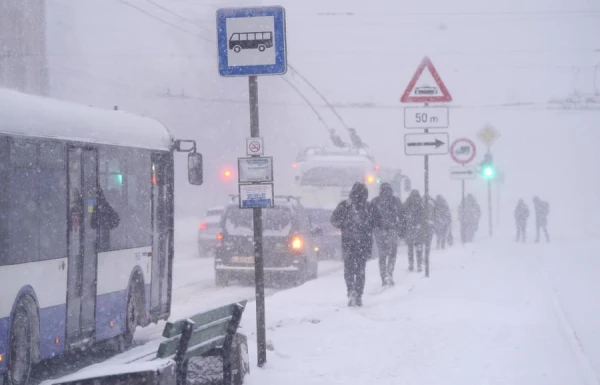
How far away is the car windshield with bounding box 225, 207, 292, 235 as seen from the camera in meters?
19.8

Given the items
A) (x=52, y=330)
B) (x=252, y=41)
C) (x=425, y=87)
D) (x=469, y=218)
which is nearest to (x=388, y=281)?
(x=425, y=87)

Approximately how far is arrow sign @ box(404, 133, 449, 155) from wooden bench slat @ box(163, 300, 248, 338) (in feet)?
31.2

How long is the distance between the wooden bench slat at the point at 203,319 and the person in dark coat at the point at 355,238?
22.7 ft

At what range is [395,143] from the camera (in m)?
118

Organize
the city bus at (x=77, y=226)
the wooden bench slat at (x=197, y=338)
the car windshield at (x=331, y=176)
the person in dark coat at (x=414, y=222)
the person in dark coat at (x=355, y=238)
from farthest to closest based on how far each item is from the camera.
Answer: the car windshield at (x=331, y=176), the person in dark coat at (x=414, y=222), the person in dark coat at (x=355, y=238), the city bus at (x=77, y=226), the wooden bench slat at (x=197, y=338)

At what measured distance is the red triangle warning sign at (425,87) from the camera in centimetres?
1579

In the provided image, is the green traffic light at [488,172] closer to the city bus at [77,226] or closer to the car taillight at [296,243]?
the car taillight at [296,243]

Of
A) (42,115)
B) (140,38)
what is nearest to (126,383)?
(42,115)

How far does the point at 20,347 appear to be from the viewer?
29.6 ft

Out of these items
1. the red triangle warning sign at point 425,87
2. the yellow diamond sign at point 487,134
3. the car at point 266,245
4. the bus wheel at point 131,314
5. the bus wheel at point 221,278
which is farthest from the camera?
the yellow diamond sign at point 487,134

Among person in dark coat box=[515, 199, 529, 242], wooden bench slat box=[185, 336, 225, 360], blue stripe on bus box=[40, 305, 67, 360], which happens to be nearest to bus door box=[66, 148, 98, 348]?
blue stripe on bus box=[40, 305, 67, 360]

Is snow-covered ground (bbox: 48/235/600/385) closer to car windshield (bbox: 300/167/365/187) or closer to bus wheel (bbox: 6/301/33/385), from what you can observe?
bus wheel (bbox: 6/301/33/385)

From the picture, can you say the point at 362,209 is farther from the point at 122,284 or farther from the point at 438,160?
the point at 438,160

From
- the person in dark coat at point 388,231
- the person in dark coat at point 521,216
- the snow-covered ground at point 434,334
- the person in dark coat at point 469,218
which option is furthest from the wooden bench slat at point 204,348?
the person in dark coat at point 521,216
